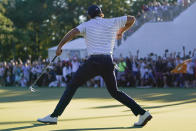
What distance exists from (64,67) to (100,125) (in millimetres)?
18512

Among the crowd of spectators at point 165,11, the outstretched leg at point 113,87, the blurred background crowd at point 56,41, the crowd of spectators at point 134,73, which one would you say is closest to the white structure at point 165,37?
the crowd of spectators at point 165,11

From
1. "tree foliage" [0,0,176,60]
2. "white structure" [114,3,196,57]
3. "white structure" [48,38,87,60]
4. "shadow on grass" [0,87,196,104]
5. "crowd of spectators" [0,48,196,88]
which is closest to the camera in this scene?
"shadow on grass" [0,87,196,104]

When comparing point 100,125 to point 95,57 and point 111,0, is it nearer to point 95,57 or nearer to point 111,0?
point 95,57

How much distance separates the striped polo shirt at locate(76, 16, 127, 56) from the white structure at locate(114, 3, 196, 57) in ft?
75.7

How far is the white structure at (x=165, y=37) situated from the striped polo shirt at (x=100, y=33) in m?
23.1

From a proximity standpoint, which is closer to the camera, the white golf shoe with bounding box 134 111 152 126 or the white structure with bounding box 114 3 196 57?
the white golf shoe with bounding box 134 111 152 126

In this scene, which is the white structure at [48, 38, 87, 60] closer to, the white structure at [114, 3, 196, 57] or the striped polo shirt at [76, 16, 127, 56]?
the white structure at [114, 3, 196, 57]

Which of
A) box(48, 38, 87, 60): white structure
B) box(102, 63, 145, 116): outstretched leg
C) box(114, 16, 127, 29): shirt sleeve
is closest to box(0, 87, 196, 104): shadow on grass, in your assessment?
box(102, 63, 145, 116): outstretched leg

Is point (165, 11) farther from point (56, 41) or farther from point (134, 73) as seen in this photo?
point (56, 41)

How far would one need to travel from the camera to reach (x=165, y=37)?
1208 inches

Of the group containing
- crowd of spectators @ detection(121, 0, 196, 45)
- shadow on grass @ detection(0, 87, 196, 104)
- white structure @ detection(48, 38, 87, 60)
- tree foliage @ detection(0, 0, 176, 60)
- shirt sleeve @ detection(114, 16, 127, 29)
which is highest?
tree foliage @ detection(0, 0, 176, 60)

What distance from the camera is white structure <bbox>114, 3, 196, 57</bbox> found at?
30.3 meters

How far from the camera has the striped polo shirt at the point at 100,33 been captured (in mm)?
7402

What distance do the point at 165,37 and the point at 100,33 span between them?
23.7 m
